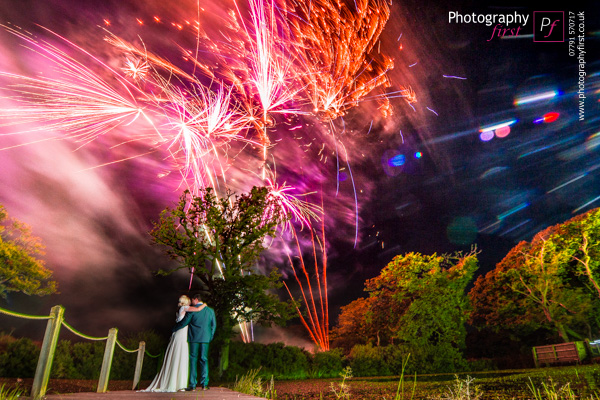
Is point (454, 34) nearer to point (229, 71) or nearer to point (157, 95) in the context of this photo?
point (229, 71)

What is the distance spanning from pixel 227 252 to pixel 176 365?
6542 mm

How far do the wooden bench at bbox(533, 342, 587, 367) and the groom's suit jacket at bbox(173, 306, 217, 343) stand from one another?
17.3m

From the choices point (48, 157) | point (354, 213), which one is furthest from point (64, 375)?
point (354, 213)

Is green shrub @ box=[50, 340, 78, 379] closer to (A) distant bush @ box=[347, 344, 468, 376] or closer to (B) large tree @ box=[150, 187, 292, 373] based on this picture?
(B) large tree @ box=[150, 187, 292, 373]

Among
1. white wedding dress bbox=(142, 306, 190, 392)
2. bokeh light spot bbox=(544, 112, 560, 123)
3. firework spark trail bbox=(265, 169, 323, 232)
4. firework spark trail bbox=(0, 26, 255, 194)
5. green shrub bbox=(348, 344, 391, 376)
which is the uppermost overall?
bokeh light spot bbox=(544, 112, 560, 123)

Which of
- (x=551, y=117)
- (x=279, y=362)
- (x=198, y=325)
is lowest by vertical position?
(x=279, y=362)

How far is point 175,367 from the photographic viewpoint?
Result: 5.62 metres

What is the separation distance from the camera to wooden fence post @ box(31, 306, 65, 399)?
3566 mm

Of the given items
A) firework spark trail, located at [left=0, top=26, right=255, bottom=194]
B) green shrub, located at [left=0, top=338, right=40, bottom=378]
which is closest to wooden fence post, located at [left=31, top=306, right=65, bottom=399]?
green shrub, located at [left=0, top=338, right=40, bottom=378]

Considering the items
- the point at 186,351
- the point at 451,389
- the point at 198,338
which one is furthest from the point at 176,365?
the point at 451,389

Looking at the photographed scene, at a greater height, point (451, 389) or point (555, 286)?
point (555, 286)

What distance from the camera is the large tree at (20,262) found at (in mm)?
14133

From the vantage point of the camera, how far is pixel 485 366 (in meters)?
17.4

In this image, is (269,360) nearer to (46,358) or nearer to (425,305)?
(425,305)
